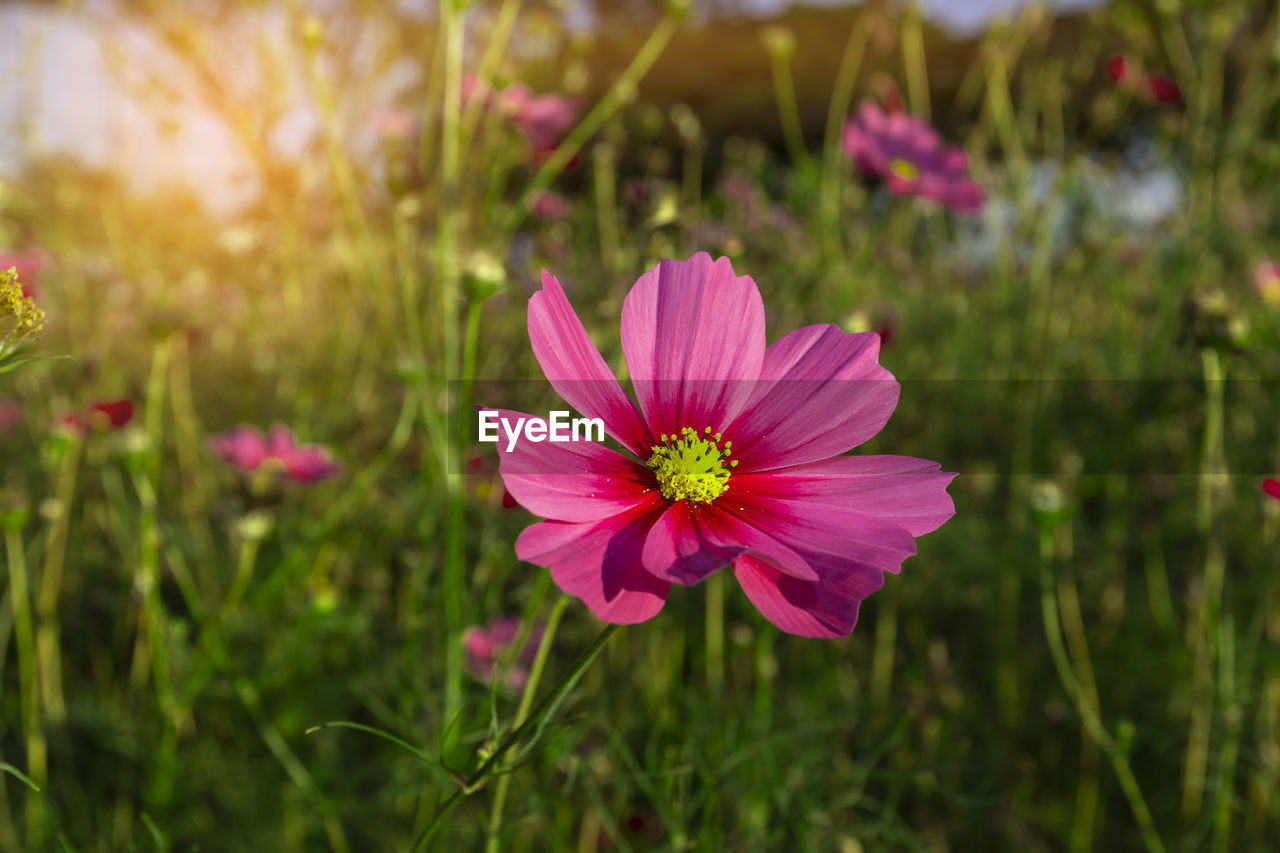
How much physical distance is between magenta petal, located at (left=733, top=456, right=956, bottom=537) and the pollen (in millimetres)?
19

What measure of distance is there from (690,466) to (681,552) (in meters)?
0.07

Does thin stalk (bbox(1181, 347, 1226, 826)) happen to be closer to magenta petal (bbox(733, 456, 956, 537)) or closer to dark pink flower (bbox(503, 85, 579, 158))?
magenta petal (bbox(733, 456, 956, 537))

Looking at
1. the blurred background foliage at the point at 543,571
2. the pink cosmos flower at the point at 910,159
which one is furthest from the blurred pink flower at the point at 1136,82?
the pink cosmos flower at the point at 910,159

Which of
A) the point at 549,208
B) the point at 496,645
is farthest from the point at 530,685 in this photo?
the point at 549,208

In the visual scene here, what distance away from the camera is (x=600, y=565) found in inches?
13.9

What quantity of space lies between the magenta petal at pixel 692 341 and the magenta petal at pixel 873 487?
42 mm

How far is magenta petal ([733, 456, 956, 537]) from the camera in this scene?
1.20 feet

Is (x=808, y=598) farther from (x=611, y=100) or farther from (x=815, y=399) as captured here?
(x=611, y=100)

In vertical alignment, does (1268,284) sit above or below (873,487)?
above

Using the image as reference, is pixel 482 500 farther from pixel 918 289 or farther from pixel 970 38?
pixel 970 38

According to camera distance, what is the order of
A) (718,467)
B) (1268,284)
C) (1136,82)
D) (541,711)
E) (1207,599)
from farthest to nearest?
(1136,82) < (1268,284) < (1207,599) < (718,467) < (541,711)

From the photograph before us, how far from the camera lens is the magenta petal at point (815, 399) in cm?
41

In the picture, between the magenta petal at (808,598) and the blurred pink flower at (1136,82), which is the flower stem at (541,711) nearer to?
the magenta petal at (808,598)

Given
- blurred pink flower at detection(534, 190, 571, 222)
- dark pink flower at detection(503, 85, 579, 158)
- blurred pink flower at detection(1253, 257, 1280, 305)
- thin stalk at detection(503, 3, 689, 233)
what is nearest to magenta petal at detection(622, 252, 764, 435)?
thin stalk at detection(503, 3, 689, 233)
